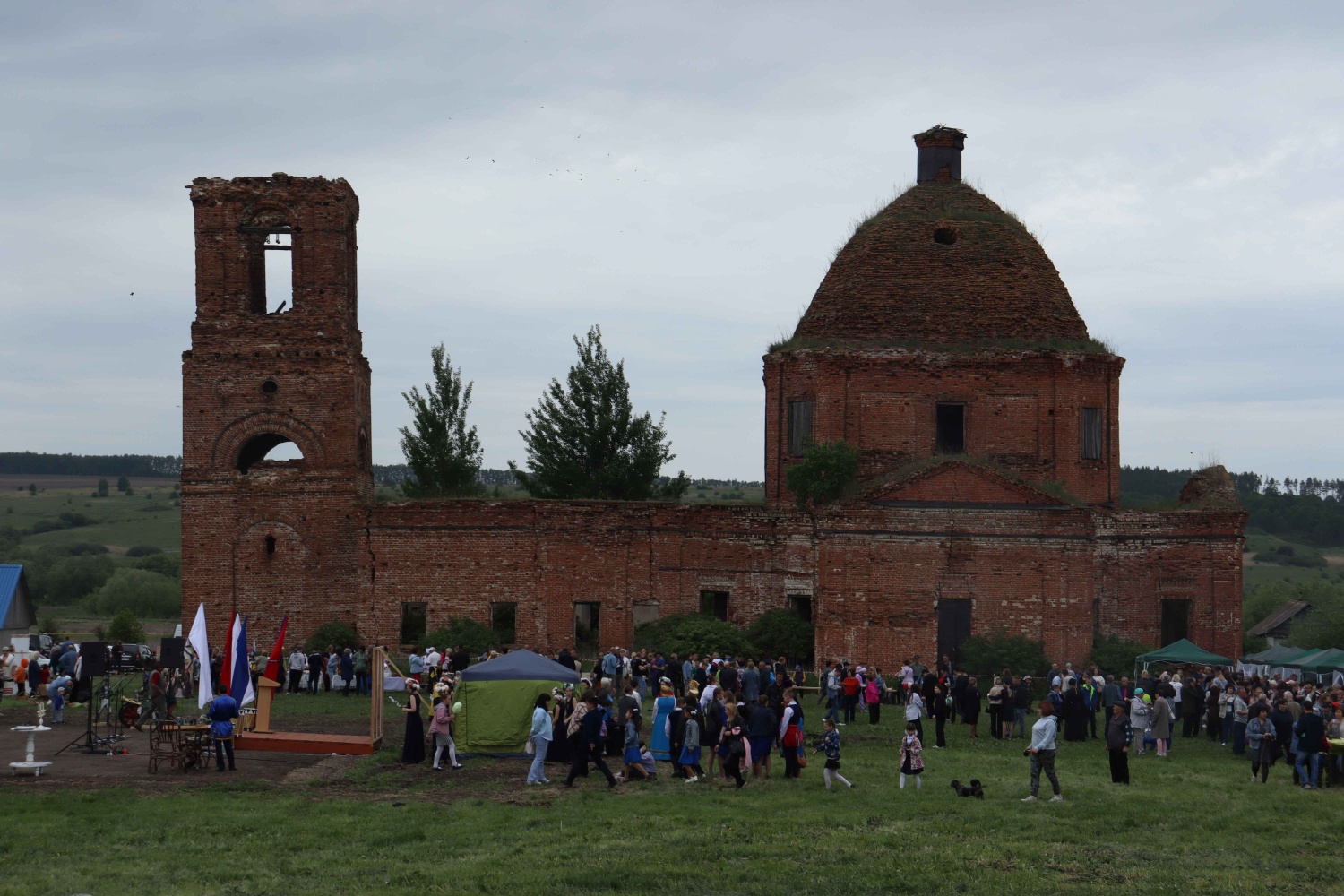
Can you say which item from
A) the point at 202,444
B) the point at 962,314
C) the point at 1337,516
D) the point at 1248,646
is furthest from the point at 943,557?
the point at 1337,516

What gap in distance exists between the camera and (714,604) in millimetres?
36250

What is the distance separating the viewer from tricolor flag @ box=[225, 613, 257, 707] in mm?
20547

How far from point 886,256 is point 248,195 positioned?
681 inches

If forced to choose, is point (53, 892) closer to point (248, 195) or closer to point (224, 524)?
point (224, 524)

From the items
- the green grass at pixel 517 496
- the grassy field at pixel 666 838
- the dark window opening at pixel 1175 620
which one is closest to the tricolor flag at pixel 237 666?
the grassy field at pixel 666 838

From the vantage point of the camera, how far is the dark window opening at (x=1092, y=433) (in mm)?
37812

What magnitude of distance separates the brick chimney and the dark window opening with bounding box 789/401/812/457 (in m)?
8.65

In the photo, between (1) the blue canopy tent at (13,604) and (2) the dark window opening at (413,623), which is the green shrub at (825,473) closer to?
(2) the dark window opening at (413,623)

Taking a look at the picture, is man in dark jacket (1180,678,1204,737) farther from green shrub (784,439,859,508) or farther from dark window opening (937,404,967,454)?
dark window opening (937,404,967,454)

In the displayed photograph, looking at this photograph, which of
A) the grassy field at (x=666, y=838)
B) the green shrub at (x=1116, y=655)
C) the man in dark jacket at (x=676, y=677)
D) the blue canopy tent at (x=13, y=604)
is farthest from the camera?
the blue canopy tent at (x=13, y=604)

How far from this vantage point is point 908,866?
13602mm

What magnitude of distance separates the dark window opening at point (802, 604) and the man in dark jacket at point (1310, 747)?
659 inches

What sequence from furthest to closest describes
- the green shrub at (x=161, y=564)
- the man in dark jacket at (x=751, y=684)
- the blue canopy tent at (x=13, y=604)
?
the green shrub at (x=161, y=564)
the blue canopy tent at (x=13, y=604)
the man in dark jacket at (x=751, y=684)

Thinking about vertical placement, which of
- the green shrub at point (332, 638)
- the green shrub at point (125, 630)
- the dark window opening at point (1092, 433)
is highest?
the dark window opening at point (1092, 433)
